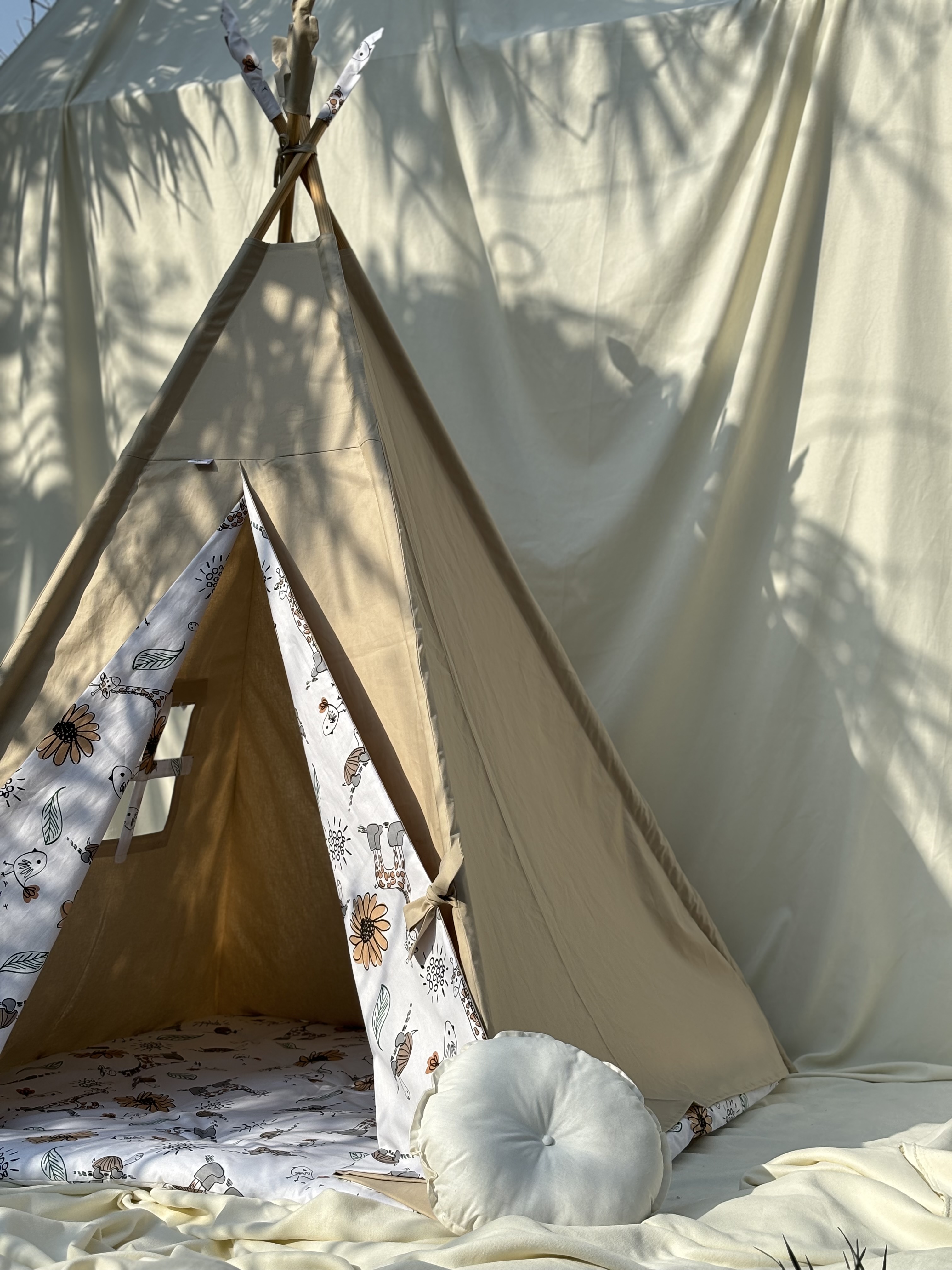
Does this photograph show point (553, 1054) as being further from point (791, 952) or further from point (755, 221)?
point (755, 221)

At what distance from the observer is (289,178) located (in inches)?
88.1

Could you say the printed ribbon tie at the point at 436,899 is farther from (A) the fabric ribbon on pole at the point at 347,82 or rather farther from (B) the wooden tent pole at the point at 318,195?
(A) the fabric ribbon on pole at the point at 347,82

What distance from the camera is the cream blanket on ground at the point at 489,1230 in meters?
1.55

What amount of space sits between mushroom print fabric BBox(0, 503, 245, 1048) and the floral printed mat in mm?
241

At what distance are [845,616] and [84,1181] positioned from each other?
185 cm

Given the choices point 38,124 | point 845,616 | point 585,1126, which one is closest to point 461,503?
point 845,616

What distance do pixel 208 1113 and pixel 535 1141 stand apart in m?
0.80

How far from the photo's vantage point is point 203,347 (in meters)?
2.21

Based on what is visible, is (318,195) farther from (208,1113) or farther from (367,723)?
(208,1113)

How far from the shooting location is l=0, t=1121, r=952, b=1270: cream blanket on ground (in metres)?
1.55

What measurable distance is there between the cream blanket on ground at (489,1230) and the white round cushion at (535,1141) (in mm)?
44

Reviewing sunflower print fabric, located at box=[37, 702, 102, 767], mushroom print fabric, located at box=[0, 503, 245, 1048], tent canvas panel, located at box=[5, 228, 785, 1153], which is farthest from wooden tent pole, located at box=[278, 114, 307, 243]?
sunflower print fabric, located at box=[37, 702, 102, 767]

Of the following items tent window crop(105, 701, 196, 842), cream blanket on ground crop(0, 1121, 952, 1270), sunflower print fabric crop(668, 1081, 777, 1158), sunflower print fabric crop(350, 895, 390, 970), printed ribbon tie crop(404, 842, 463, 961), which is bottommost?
sunflower print fabric crop(668, 1081, 777, 1158)

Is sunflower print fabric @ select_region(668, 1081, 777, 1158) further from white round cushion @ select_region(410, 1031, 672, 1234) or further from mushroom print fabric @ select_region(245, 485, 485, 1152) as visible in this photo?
mushroom print fabric @ select_region(245, 485, 485, 1152)
